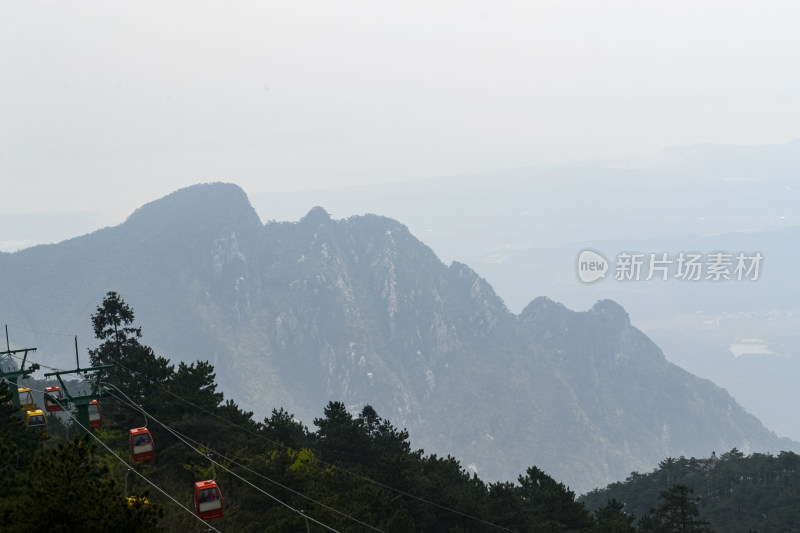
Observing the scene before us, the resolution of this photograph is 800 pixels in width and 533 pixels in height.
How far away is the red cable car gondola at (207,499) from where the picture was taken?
1694 inches

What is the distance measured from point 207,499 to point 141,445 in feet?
34.6

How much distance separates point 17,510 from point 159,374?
59.3 metres

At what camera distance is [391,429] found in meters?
99.8

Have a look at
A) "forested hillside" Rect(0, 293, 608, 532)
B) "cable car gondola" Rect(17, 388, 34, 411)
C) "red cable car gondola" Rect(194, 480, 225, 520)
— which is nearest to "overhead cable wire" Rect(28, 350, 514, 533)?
"forested hillside" Rect(0, 293, 608, 532)

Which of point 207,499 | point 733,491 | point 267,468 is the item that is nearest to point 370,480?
point 267,468

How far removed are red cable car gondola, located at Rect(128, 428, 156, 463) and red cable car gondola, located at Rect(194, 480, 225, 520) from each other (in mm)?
9445

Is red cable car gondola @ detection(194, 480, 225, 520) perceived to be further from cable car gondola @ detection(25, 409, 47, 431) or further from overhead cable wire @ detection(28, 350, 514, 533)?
overhead cable wire @ detection(28, 350, 514, 533)

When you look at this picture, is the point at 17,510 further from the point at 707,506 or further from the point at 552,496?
the point at 707,506

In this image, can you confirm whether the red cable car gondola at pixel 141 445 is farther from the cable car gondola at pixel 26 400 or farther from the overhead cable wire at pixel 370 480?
the overhead cable wire at pixel 370 480

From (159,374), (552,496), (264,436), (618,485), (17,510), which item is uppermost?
(17,510)

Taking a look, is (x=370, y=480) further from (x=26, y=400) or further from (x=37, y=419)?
(x=26, y=400)

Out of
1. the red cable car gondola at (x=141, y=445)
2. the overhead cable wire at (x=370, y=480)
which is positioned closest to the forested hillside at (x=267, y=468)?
the overhead cable wire at (x=370, y=480)

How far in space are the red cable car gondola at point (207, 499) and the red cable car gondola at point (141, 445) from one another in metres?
9.45

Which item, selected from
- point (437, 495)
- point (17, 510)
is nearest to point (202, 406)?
point (437, 495)
